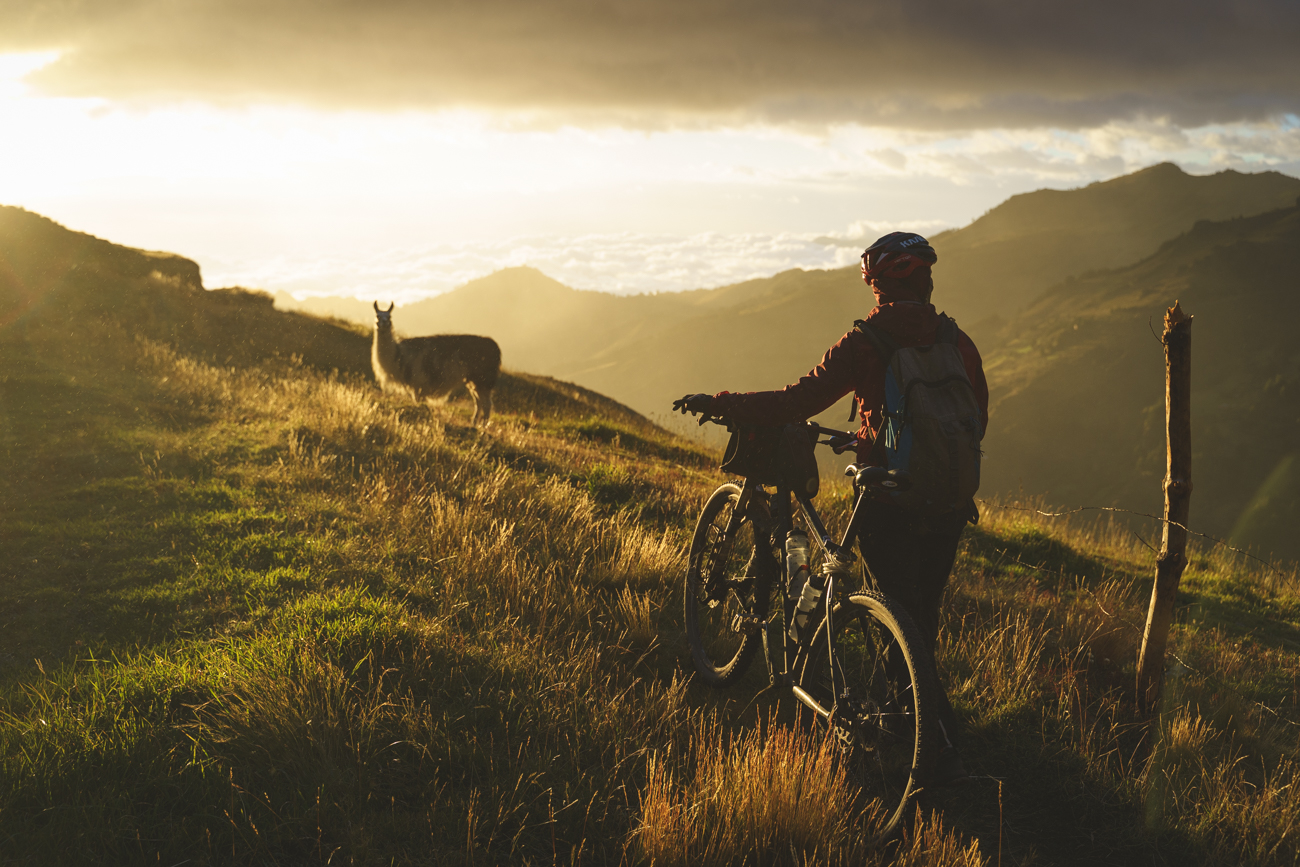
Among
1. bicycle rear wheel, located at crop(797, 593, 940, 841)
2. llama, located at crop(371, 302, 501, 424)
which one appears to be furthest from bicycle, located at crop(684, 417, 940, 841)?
llama, located at crop(371, 302, 501, 424)

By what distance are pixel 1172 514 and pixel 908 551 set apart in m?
2.81

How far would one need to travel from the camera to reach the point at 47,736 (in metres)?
3.51

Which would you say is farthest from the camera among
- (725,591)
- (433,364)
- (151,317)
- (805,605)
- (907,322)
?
(151,317)

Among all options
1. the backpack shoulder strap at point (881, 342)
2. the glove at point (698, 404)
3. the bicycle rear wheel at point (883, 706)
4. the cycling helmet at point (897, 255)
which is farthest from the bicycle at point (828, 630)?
the cycling helmet at point (897, 255)

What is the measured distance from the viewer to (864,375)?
3.75 metres

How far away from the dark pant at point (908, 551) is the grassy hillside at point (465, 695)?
89 centimetres

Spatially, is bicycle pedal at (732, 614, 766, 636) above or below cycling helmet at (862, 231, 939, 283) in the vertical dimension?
below

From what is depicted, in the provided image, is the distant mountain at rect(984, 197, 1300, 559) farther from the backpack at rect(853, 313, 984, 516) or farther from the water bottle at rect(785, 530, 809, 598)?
the backpack at rect(853, 313, 984, 516)

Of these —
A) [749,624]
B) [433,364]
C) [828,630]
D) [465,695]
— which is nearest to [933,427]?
[828,630]

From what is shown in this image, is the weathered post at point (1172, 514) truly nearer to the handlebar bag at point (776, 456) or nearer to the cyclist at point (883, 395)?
the cyclist at point (883, 395)

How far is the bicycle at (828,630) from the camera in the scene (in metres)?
3.25

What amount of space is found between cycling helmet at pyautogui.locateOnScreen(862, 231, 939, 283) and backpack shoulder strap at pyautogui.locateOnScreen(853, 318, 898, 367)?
0.28m

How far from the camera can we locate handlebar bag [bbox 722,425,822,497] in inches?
170

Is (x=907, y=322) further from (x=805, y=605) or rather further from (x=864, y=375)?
(x=805, y=605)
